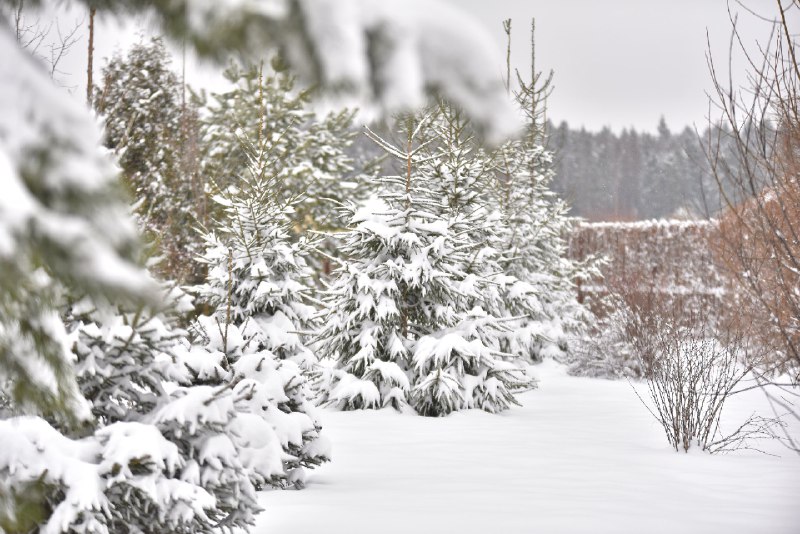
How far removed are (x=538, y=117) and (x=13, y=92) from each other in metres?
14.7

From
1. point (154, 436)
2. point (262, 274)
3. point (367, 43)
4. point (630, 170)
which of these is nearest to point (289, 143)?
point (262, 274)

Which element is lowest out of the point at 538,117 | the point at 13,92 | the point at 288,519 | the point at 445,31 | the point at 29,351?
the point at 288,519

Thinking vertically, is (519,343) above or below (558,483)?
above

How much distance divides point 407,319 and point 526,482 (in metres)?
4.15

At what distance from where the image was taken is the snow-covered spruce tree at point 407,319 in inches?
323

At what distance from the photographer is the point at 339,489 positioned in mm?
4648

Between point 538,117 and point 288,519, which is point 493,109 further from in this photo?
point 538,117

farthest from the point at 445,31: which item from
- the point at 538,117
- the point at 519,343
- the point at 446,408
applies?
the point at 538,117

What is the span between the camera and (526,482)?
4906 mm

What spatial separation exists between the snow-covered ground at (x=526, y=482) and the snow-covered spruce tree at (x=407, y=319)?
0.40 meters

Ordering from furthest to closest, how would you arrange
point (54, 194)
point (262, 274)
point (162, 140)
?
point (162, 140)
point (262, 274)
point (54, 194)

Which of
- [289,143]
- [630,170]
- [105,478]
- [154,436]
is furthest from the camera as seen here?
[630,170]

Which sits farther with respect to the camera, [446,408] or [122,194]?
[446,408]

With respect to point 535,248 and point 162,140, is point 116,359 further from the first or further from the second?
point 162,140
